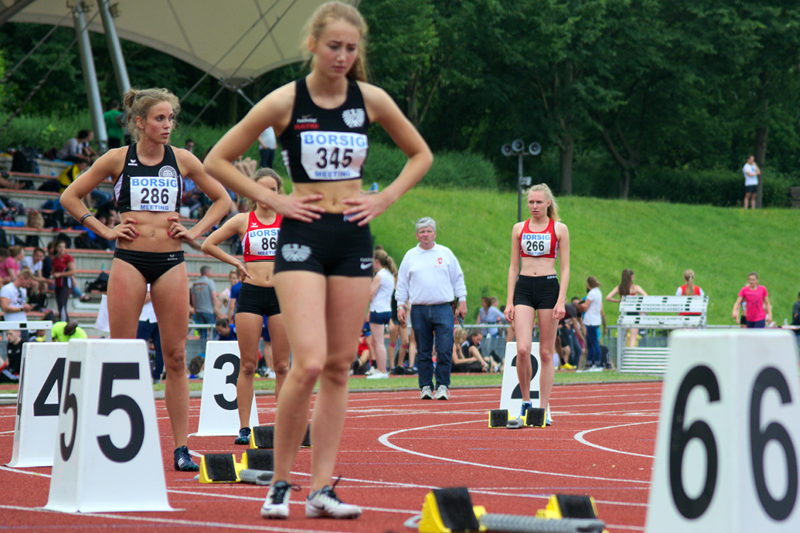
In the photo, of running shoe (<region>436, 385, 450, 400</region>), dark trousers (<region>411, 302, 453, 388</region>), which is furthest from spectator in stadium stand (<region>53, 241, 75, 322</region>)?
running shoe (<region>436, 385, 450, 400</region>)

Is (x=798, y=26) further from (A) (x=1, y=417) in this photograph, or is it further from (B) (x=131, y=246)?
(B) (x=131, y=246)

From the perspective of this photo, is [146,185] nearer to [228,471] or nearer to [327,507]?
[228,471]

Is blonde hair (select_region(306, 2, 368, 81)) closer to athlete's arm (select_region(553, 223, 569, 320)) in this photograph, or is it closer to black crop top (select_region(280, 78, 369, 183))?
black crop top (select_region(280, 78, 369, 183))

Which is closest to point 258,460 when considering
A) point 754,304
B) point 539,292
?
point 539,292

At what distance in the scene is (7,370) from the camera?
20.1 metres

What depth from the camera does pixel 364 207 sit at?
622cm

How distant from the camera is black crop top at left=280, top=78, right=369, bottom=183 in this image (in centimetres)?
616

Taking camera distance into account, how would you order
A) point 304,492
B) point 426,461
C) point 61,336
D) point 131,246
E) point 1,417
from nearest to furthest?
1. point 304,492
2. point 131,246
3. point 426,461
4. point 1,417
5. point 61,336

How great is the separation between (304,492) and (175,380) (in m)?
1.52

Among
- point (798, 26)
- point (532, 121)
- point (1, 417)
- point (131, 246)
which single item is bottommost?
point (1, 417)

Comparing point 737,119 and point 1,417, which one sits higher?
point 737,119

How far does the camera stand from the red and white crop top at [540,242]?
1276 centimetres

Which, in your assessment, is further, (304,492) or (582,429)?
(582,429)

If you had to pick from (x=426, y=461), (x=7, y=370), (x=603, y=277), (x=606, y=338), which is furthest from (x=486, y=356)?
(x=426, y=461)
